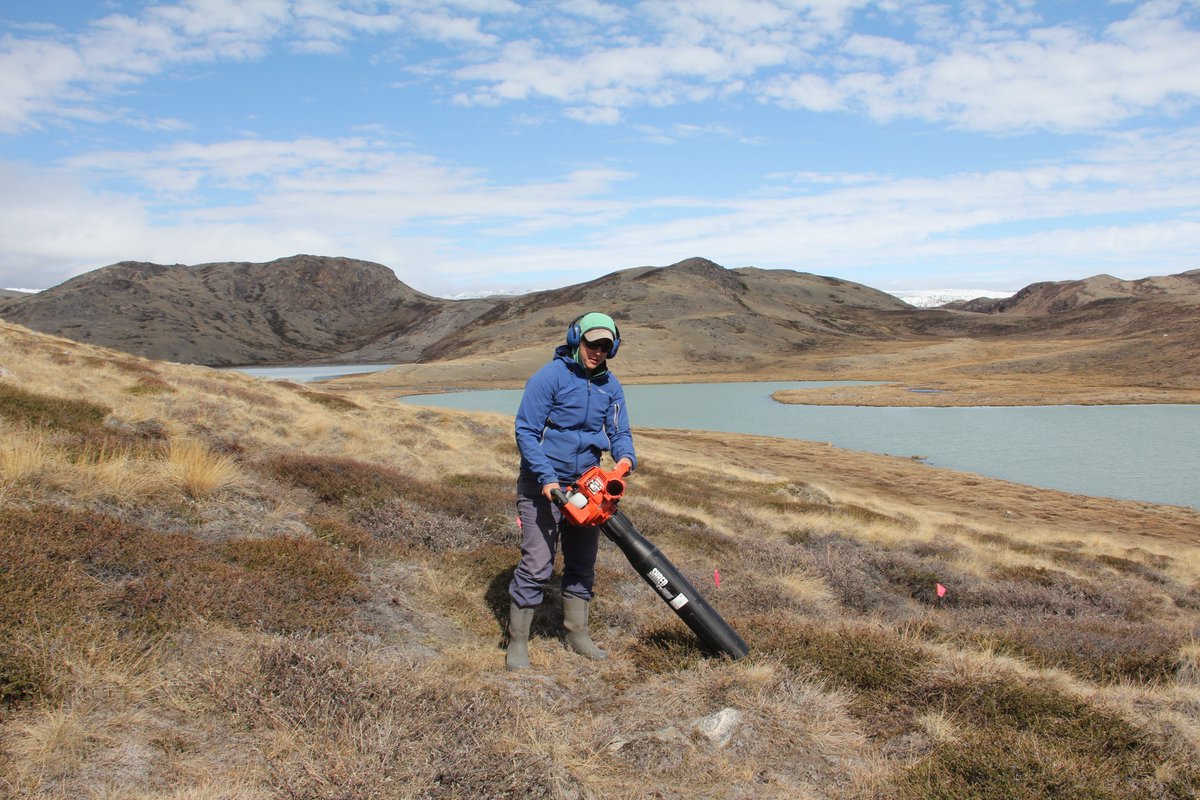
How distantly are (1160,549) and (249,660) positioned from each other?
77.5 feet

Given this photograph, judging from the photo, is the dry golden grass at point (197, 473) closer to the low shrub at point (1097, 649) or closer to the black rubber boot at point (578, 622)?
the black rubber boot at point (578, 622)

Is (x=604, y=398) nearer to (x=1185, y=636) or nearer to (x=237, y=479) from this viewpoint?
(x=237, y=479)

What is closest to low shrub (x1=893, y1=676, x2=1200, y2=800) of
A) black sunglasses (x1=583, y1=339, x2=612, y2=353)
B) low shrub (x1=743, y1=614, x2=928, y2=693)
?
low shrub (x1=743, y1=614, x2=928, y2=693)

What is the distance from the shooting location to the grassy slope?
3.78 m

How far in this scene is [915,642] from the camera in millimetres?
6184

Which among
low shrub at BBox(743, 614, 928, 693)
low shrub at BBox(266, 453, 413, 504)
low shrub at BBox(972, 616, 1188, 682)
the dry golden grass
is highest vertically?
the dry golden grass

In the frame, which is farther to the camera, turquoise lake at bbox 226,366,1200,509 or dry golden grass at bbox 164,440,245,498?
turquoise lake at bbox 226,366,1200,509

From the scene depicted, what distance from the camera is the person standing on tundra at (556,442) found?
5.72 m

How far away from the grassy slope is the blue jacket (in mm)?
1698

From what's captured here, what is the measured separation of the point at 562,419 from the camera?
19.0 ft

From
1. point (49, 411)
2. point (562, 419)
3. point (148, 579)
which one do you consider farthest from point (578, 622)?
point (49, 411)

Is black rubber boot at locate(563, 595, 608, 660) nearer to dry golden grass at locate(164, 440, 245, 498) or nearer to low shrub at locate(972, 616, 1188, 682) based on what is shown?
low shrub at locate(972, 616, 1188, 682)

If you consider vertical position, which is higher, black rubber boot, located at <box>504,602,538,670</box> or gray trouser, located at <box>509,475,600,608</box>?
gray trouser, located at <box>509,475,600,608</box>

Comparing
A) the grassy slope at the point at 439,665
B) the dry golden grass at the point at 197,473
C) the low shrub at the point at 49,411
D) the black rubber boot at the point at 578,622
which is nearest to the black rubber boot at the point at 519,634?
the grassy slope at the point at 439,665
